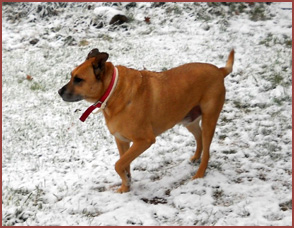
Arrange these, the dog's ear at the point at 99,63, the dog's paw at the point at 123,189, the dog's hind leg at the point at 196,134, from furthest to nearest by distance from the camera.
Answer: the dog's hind leg at the point at 196,134, the dog's paw at the point at 123,189, the dog's ear at the point at 99,63

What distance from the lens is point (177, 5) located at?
1067cm

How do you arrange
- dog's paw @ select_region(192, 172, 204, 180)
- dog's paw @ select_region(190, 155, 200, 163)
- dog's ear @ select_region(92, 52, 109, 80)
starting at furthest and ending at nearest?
1. dog's paw @ select_region(190, 155, 200, 163)
2. dog's paw @ select_region(192, 172, 204, 180)
3. dog's ear @ select_region(92, 52, 109, 80)

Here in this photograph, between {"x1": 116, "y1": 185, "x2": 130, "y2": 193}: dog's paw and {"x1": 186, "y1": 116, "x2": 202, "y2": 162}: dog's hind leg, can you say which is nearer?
{"x1": 116, "y1": 185, "x2": 130, "y2": 193}: dog's paw

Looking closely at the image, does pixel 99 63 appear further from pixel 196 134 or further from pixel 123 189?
pixel 196 134

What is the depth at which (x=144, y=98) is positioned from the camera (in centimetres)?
417

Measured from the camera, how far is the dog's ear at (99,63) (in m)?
3.76

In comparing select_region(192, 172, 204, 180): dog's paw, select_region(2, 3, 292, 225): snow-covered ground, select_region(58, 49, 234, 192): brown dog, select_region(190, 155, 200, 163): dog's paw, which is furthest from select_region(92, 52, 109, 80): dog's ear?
select_region(190, 155, 200, 163): dog's paw

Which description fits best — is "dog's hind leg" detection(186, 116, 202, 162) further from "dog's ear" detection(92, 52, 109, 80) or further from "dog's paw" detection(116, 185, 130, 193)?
"dog's ear" detection(92, 52, 109, 80)

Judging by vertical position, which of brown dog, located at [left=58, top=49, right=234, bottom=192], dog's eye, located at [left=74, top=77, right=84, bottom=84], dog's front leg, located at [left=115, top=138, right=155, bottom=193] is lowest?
dog's front leg, located at [left=115, top=138, right=155, bottom=193]

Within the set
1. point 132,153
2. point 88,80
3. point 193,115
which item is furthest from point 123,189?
point 88,80

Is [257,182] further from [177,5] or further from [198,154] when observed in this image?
[177,5]

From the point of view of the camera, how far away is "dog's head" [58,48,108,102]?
383 centimetres

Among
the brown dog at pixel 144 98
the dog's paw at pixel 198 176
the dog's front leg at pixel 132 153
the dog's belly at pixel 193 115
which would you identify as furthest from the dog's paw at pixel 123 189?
the dog's belly at pixel 193 115

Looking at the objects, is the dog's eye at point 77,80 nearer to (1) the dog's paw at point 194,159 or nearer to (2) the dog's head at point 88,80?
(2) the dog's head at point 88,80
